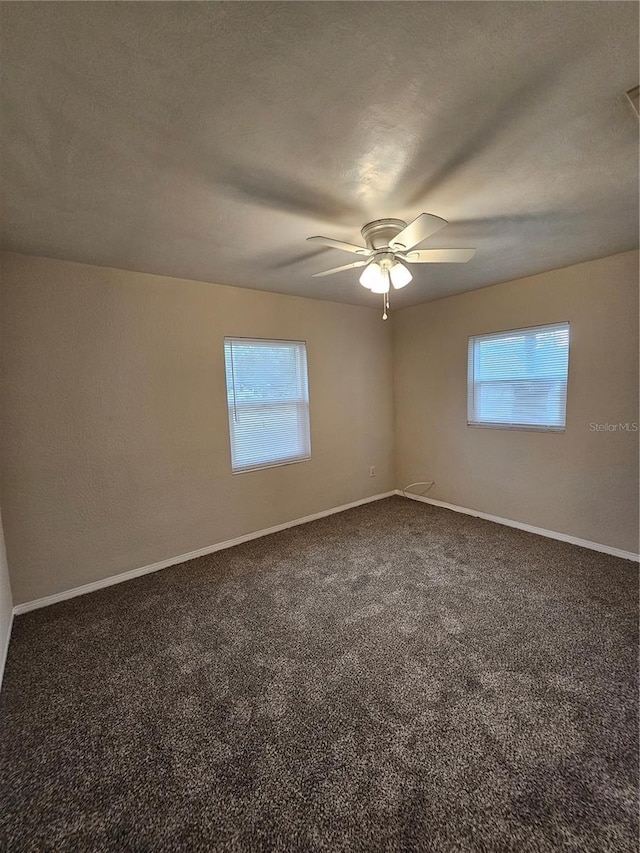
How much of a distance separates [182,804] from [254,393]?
2755 mm

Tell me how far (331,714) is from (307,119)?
7.88 feet

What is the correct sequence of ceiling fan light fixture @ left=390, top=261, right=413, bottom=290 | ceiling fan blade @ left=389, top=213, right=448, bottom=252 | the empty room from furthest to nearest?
ceiling fan light fixture @ left=390, top=261, right=413, bottom=290 → ceiling fan blade @ left=389, top=213, right=448, bottom=252 → the empty room

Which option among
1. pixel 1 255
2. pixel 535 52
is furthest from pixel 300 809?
pixel 1 255

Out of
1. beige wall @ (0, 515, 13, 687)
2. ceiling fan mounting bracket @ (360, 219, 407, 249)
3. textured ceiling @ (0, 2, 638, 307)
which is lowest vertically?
beige wall @ (0, 515, 13, 687)

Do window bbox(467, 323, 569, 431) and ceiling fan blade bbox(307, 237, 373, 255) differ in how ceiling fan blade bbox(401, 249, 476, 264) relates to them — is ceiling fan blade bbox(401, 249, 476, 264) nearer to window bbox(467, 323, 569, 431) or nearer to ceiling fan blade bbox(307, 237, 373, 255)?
ceiling fan blade bbox(307, 237, 373, 255)

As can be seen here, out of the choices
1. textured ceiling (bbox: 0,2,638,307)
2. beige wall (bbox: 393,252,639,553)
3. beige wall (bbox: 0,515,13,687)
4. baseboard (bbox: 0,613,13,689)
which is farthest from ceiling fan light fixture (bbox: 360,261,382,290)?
baseboard (bbox: 0,613,13,689)

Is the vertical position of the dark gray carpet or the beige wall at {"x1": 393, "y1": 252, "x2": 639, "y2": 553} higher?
the beige wall at {"x1": 393, "y1": 252, "x2": 639, "y2": 553}

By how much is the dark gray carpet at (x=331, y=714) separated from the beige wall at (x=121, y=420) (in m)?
0.45

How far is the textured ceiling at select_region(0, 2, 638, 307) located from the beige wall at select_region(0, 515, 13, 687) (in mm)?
1955

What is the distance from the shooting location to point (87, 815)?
→ 1.20m

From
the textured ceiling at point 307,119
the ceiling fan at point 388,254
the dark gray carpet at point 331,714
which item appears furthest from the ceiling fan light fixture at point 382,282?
the dark gray carpet at point 331,714

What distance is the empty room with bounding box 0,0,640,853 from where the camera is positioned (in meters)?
1.10

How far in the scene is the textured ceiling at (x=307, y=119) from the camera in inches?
36.7

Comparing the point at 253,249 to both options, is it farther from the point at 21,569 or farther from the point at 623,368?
the point at 623,368
